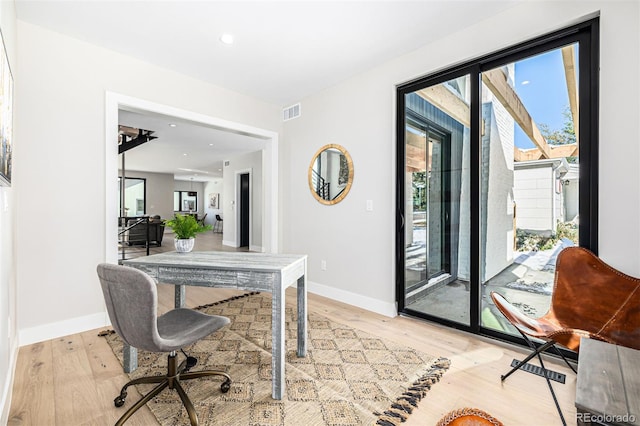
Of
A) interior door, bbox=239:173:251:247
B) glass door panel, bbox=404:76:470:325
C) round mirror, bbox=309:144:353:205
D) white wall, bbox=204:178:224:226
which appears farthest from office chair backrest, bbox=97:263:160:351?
white wall, bbox=204:178:224:226

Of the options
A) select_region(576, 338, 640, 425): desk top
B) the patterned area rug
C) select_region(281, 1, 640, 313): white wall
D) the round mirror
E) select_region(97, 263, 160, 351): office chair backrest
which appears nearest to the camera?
select_region(576, 338, 640, 425): desk top

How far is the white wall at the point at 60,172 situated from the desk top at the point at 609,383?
11.3 feet

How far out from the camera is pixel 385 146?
124 inches

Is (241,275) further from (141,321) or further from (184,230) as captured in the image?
(184,230)

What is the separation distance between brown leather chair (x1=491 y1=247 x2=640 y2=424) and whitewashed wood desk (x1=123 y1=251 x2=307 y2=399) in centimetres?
131

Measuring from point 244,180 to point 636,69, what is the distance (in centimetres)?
744

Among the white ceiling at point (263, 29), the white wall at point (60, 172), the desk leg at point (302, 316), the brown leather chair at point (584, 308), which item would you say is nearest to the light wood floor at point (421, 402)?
the brown leather chair at point (584, 308)

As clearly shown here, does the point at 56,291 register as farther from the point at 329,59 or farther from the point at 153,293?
the point at 329,59

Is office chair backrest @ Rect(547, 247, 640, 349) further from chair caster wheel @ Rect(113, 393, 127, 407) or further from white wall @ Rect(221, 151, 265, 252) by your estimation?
white wall @ Rect(221, 151, 265, 252)

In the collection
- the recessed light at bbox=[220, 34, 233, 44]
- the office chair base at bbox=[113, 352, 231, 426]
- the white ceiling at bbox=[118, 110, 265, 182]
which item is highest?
the recessed light at bbox=[220, 34, 233, 44]

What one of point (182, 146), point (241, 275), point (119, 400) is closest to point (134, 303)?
point (241, 275)

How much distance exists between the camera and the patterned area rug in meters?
1.59

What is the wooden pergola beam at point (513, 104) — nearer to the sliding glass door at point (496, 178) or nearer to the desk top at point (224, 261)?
the sliding glass door at point (496, 178)

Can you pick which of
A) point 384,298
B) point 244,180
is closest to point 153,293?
point 384,298
